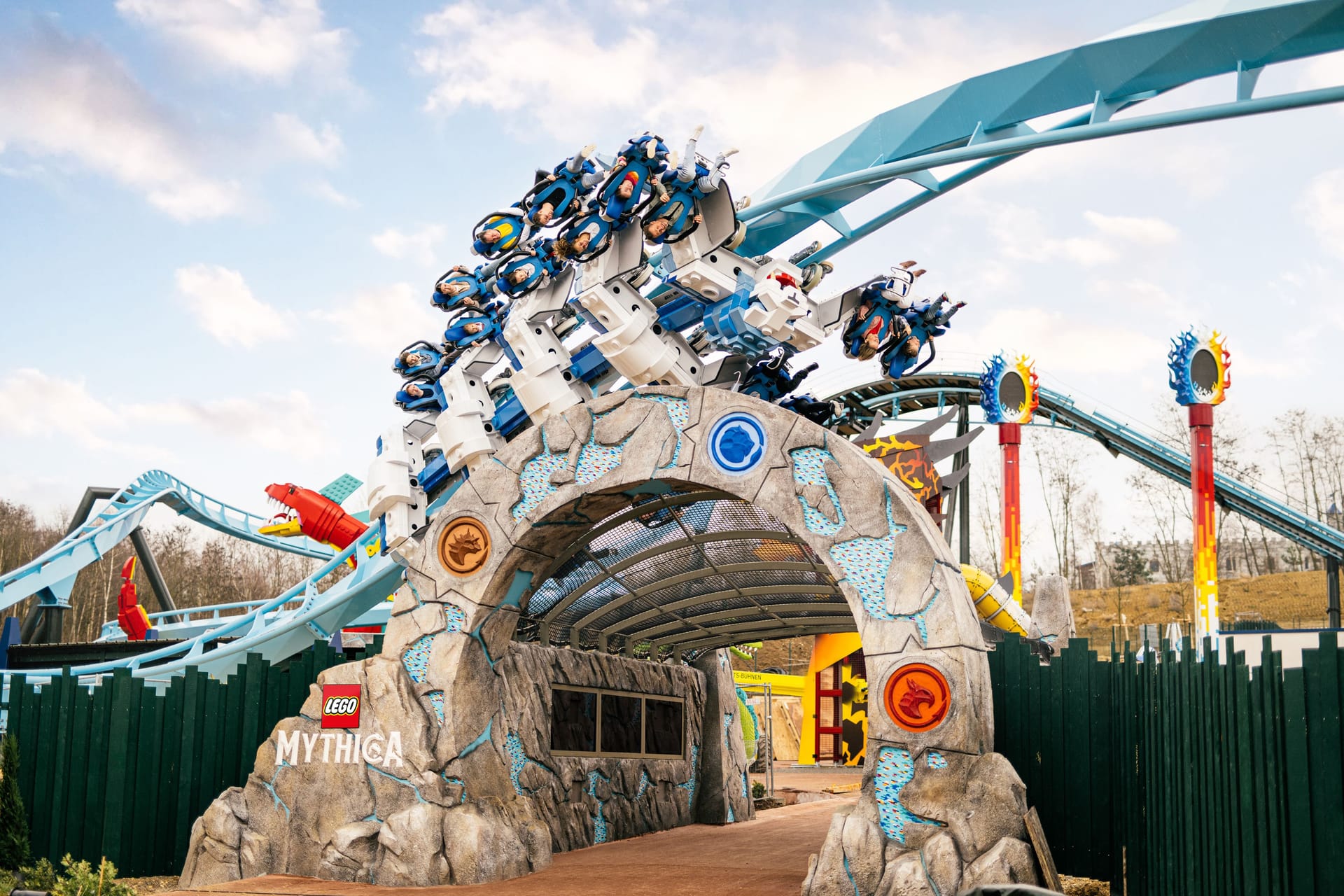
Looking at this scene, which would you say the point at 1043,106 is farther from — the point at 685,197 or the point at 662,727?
the point at 662,727

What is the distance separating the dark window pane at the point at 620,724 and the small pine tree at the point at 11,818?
17.8 feet

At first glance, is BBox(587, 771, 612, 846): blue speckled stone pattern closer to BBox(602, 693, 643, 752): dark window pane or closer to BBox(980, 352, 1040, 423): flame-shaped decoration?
BBox(602, 693, 643, 752): dark window pane

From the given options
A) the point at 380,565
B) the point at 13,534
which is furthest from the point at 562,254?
the point at 13,534

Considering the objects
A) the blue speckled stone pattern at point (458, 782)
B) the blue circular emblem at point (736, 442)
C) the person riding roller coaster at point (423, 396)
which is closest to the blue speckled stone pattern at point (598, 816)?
the blue speckled stone pattern at point (458, 782)

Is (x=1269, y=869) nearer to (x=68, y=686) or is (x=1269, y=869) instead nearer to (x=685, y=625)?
(x=685, y=625)

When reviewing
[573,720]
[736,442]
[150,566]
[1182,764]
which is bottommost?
[573,720]

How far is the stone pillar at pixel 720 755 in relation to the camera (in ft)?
48.7

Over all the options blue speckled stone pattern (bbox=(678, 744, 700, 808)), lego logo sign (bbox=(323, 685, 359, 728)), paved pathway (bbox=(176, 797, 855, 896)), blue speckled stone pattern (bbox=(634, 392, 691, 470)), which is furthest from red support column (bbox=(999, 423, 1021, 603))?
lego logo sign (bbox=(323, 685, 359, 728))

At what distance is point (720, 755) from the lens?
1506 centimetres

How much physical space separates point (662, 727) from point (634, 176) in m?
6.88

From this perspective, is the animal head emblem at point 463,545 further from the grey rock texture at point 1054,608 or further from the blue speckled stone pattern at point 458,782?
the grey rock texture at point 1054,608

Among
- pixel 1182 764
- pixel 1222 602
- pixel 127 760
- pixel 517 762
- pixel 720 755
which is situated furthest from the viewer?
pixel 1222 602

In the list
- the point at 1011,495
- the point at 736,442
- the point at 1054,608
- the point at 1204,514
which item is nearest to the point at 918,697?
the point at 736,442

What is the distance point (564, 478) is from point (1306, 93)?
247 inches
